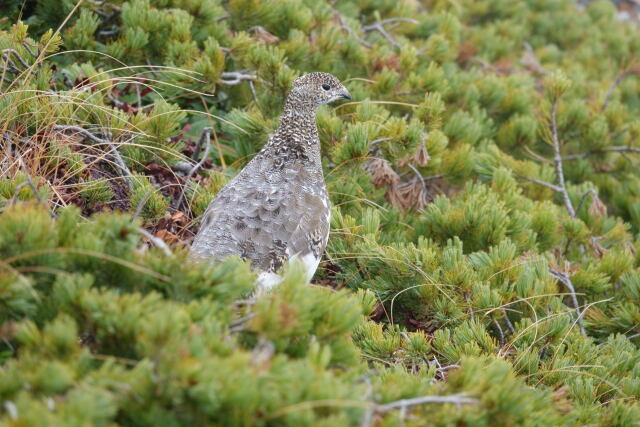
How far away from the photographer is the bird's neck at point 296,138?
3947mm

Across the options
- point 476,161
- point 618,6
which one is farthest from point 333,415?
point 618,6

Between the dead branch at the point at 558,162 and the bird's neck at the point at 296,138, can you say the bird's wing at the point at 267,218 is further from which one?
the dead branch at the point at 558,162

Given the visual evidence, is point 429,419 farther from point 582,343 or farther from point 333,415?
point 582,343

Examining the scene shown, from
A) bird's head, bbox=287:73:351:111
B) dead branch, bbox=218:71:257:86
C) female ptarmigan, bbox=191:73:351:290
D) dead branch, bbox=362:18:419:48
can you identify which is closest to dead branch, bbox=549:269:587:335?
female ptarmigan, bbox=191:73:351:290

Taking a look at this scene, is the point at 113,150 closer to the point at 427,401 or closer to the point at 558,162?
the point at 427,401

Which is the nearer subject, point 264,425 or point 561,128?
point 264,425

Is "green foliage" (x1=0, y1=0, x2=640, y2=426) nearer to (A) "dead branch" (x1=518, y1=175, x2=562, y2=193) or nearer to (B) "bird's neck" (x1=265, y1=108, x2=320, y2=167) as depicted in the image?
(A) "dead branch" (x1=518, y1=175, x2=562, y2=193)

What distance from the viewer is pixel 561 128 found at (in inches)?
230

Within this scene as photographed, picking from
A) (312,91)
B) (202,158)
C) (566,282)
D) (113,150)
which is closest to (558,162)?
(566,282)

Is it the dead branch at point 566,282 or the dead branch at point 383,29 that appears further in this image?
the dead branch at point 383,29

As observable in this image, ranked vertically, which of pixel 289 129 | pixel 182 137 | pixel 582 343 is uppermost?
pixel 289 129

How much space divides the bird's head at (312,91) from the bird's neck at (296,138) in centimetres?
5

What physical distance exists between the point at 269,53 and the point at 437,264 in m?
1.80

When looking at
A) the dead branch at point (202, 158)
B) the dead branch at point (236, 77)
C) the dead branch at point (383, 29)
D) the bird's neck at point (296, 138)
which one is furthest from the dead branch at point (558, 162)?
the dead branch at point (202, 158)
